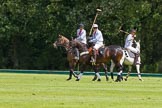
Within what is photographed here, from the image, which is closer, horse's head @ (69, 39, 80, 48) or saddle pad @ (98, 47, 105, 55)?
horse's head @ (69, 39, 80, 48)

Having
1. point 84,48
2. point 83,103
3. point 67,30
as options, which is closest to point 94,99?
point 83,103

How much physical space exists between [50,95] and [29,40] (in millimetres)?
34477

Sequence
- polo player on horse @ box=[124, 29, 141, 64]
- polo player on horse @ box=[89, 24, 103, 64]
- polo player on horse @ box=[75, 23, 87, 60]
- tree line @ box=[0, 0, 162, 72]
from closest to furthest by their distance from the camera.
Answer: polo player on horse @ box=[89, 24, 103, 64]
polo player on horse @ box=[75, 23, 87, 60]
polo player on horse @ box=[124, 29, 141, 64]
tree line @ box=[0, 0, 162, 72]

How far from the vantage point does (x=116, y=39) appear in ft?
164

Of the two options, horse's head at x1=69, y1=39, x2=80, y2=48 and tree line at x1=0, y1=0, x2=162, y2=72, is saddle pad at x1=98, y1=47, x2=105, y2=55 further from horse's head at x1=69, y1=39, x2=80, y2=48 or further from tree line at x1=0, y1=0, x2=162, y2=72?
tree line at x1=0, y1=0, x2=162, y2=72

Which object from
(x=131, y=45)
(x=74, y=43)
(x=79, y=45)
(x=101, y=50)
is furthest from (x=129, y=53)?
(x=74, y=43)

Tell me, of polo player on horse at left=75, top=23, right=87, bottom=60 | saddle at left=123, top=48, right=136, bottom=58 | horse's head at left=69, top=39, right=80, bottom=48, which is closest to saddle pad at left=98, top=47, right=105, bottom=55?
polo player on horse at left=75, top=23, right=87, bottom=60

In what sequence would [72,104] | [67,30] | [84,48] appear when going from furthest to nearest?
1. [67,30]
2. [84,48]
3. [72,104]

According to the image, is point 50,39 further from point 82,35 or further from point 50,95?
point 50,95

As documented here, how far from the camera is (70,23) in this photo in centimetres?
4866

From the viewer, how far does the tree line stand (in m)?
48.7

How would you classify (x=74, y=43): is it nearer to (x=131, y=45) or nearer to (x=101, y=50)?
(x=101, y=50)

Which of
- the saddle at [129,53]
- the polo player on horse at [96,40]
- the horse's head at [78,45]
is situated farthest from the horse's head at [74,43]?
the saddle at [129,53]

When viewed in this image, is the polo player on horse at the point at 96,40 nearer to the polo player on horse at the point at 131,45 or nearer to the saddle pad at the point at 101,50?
the saddle pad at the point at 101,50
